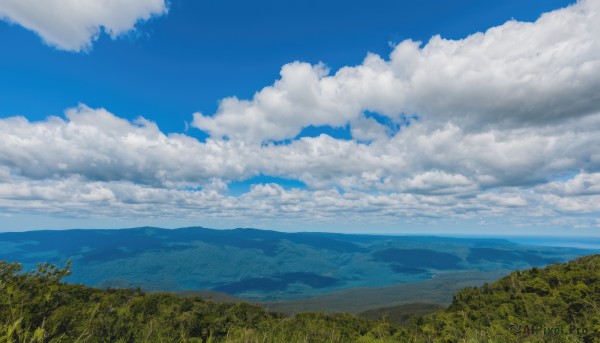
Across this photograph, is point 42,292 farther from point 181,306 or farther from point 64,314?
point 181,306

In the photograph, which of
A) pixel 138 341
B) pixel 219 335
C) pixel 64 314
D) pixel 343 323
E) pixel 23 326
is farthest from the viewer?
pixel 343 323

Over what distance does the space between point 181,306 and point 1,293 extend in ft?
50.8

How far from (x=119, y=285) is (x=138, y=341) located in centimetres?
1920

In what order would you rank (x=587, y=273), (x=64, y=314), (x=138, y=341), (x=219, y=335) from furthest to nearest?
(x=587, y=273) → (x=219, y=335) → (x=138, y=341) → (x=64, y=314)

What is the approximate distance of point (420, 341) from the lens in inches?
607

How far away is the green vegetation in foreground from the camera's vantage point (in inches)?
300

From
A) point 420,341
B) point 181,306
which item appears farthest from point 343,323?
point 181,306

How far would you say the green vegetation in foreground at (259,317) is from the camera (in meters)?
7.61

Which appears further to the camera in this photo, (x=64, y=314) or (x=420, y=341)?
(x=420, y=341)

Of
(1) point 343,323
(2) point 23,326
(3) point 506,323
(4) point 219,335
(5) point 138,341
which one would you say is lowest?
(1) point 343,323

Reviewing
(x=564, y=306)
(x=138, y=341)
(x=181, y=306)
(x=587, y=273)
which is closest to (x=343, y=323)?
(x=181, y=306)

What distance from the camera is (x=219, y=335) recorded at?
16.5 metres

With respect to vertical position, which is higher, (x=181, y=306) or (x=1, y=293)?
(x=1, y=293)

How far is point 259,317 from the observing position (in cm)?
2338
